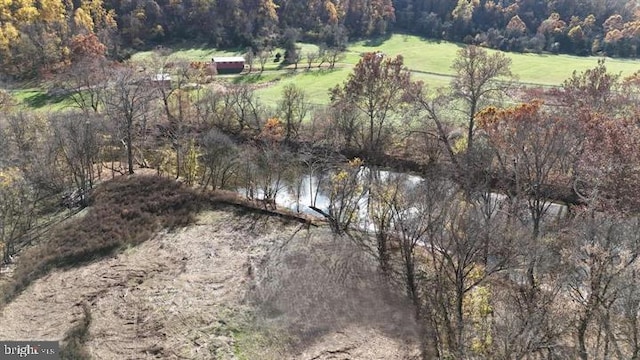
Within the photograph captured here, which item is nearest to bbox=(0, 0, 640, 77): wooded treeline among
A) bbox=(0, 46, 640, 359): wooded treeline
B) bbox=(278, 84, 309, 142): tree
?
bbox=(0, 46, 640, 359): wooded treeline

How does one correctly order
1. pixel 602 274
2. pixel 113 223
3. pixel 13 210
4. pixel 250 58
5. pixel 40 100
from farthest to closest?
1. pixel 250 58
2. pixel 40 100
3. pixel 113 223
4. pixel 13 210
5. pixel 602 274

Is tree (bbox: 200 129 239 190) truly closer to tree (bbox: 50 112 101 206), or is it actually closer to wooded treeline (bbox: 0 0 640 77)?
tree (bbox: 50 112 101 206)

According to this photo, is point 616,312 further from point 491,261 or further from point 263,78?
point 263,78

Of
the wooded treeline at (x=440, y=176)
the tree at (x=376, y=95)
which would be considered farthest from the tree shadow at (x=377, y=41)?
the tree at (x=376, y=95)

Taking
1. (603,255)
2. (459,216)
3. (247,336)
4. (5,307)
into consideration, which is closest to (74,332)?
(5,307)

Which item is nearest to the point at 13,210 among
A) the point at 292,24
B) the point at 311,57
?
the point at 311,57

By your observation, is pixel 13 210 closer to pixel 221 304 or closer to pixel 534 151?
pixel 221 304

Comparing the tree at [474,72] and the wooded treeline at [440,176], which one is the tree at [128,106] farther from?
Result: the tree at [474,72]
